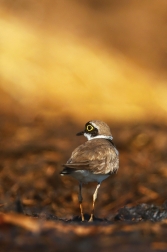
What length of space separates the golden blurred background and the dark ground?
1.31 meters

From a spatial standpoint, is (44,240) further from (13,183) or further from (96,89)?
(96,89)

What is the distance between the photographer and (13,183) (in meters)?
10.1

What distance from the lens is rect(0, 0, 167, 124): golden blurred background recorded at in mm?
15477

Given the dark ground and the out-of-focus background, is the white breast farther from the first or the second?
the out-of-focus background

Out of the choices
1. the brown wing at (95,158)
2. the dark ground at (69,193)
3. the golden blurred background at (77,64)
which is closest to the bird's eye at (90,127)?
the brown wing at (95,158)

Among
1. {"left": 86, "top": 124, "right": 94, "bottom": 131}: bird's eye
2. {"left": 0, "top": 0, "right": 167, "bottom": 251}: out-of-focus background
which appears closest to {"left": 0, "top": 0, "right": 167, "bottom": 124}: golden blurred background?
{"left": 0, "top": 0, "right": 167, "bottom": 251}: out-of-focus background

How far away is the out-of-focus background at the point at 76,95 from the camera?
10.1 metres

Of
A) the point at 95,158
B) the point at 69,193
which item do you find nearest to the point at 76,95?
the point at 69,193

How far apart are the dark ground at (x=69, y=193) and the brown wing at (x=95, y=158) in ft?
1.65

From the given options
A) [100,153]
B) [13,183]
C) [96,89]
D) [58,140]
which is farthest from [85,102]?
[100,153]

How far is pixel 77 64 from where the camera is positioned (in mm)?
17484

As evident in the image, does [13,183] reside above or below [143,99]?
below

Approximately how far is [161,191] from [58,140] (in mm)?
3097

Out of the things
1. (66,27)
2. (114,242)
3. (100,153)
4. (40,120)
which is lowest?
(114,242)
